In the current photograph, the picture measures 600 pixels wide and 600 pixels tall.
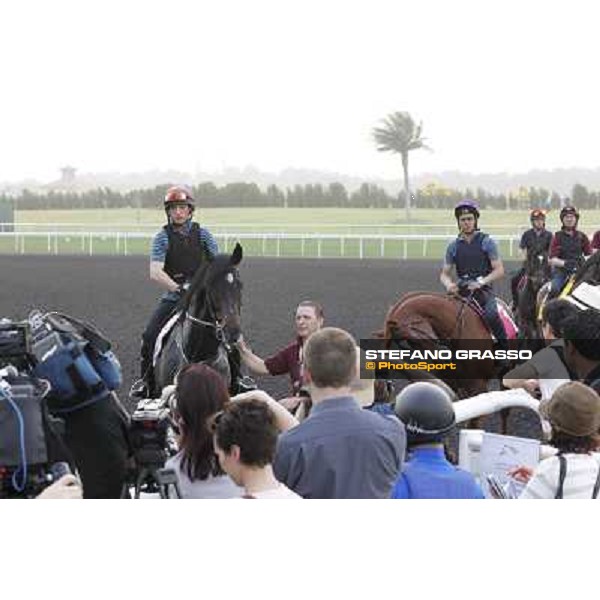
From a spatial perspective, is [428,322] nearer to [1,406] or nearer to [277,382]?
[277,382]

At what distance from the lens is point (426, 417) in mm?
3299

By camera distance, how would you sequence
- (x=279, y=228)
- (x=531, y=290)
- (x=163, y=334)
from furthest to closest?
(x=279, y=228)
(x=531, y=290)
(x=163, y=334)

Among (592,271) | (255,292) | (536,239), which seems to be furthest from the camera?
(255,292)

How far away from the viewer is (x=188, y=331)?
695 centimetres

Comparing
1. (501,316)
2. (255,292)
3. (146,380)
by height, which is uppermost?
(501,316)

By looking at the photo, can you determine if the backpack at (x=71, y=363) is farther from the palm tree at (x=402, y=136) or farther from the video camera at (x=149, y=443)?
the palm tree at (x=402, y=136)

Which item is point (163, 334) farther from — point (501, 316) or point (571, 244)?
point (571, 244)

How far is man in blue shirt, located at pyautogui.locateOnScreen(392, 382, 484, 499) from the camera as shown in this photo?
10.6 feet

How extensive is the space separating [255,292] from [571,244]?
25.4 feet

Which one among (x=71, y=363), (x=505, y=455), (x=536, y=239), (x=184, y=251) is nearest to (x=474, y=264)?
(x=184, y=251)

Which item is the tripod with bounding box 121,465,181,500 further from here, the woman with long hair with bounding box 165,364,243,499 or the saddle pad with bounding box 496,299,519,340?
the saddle pad with bounding box 496,299,519,340

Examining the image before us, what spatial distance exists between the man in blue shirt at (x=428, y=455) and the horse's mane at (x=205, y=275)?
144 inches
